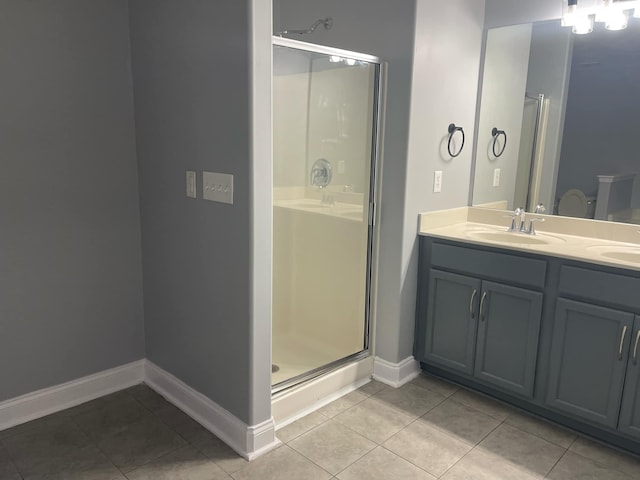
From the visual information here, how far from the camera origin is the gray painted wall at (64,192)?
2074 millimetres

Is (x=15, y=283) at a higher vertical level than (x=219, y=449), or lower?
higher

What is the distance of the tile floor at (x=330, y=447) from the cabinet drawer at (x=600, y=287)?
27.0 inches

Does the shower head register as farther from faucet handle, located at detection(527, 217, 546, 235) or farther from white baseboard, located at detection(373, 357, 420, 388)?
white baseboard, located at detection(373, 357, 420, 388)

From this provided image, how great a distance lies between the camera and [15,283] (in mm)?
2152

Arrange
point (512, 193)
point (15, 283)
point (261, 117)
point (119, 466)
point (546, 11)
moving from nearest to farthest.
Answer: point (261, 117), point (119, 466), point (15, 283), point (546, 11), point (512, 193)

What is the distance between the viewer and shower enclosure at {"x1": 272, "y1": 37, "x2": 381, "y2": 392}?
2.57 m

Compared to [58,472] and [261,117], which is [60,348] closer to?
[58,472]

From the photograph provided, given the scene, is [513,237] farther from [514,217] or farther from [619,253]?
[619,253]

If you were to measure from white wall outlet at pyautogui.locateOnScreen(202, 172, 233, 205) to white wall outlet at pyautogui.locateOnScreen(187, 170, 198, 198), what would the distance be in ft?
0.25

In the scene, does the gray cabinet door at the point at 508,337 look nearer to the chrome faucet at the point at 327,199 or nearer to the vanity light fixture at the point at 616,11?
the chrome faucet at the point at 327,199

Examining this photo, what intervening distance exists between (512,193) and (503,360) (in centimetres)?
101

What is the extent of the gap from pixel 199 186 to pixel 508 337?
1651mm

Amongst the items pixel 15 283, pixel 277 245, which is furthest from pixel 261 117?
pixel 15 283

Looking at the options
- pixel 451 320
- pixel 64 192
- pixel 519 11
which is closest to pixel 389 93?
pixel 519 11
